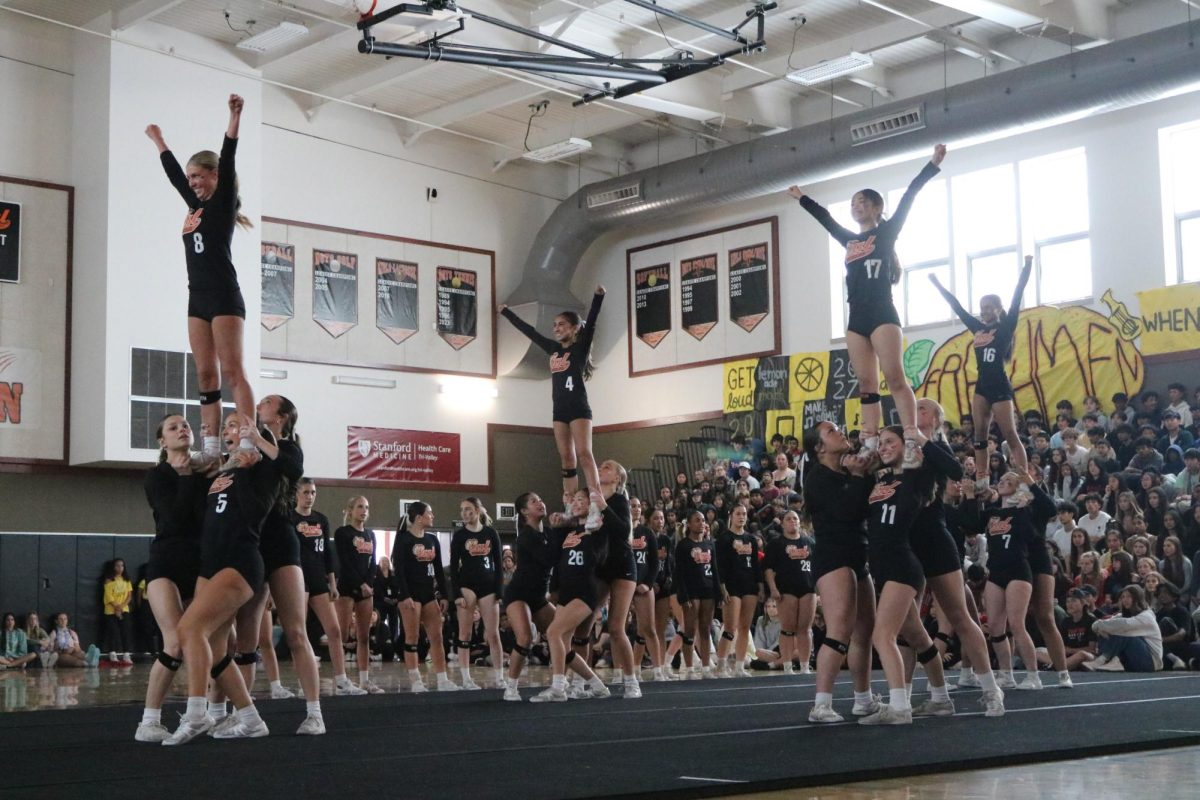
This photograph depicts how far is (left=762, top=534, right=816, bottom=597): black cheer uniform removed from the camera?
13.5 metres

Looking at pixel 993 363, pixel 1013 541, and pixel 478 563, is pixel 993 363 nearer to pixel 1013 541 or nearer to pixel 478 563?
pixel 1013 541

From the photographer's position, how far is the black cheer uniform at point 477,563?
11648 mm

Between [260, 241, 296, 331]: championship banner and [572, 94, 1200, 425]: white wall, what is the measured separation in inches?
250

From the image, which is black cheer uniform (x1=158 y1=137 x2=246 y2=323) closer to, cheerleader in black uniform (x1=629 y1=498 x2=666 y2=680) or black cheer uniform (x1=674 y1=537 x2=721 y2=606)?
cheerleader in black uniform (x1=629 y1=498 x2=666 y2=680)

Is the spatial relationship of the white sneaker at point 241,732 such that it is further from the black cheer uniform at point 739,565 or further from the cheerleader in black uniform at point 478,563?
the black cheer uniform at point 739,565

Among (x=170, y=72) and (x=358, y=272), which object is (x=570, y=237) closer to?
(x=358, y=272)

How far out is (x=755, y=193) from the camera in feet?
72.2

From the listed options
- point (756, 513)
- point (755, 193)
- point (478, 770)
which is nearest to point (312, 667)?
point (478, 770)

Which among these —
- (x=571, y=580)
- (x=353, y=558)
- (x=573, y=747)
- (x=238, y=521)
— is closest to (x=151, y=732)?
(x=238, y=521)

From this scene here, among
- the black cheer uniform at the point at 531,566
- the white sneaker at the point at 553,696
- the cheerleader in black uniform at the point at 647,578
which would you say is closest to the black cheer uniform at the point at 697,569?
the cheerleader in black uniform at the point at 647,578

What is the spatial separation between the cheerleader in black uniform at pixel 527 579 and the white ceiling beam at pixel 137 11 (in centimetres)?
1185

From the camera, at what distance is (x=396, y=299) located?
958 inches

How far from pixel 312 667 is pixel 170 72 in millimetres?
15260

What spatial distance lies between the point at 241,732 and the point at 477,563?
15.7 ft
